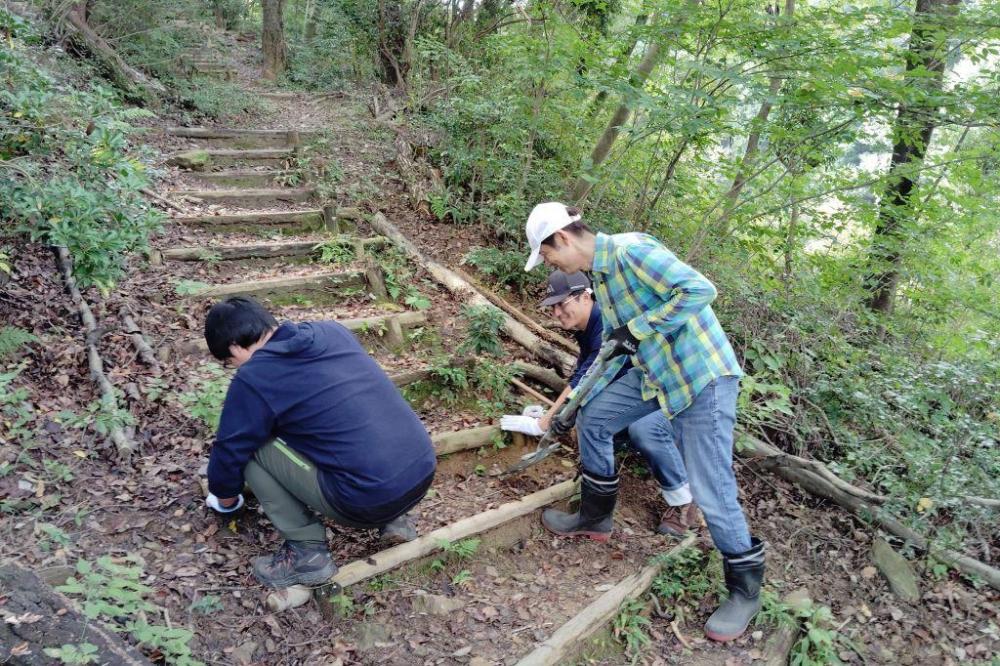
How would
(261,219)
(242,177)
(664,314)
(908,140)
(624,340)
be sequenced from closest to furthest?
1. (664,314)
2. (624,340)
3. (908,140)
4. (261,219)
5. (242,177)

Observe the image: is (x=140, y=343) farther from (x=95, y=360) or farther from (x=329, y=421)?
(x=329, y=421)

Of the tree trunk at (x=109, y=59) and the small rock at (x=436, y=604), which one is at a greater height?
the tree trunk at (x=109, y=59)

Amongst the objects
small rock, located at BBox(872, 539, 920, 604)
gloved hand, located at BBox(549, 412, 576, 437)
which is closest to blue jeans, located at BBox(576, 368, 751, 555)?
gloved hand, located at BBox(549, 412, 576, 437)

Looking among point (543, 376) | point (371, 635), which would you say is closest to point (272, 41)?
point (543, 376)

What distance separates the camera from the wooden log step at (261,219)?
276 inches

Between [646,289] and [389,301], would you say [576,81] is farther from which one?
[646,289]

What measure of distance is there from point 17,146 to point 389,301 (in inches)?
131

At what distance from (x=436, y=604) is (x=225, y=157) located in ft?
25.4

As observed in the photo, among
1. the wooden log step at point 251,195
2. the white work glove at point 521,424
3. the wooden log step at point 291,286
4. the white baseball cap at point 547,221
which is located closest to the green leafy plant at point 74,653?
the white baseball cap at point 547,221

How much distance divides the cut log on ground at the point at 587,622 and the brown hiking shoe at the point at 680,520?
0.30 meters

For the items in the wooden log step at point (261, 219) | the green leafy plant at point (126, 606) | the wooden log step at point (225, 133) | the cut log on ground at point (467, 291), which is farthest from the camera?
the wooden log step at point (225, 133)

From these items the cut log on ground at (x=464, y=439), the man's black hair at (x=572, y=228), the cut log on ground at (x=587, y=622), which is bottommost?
the cut log on ground at (x=587, y=622)

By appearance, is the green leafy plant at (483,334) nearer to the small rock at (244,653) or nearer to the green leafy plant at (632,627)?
the green leafy plant at (632,627)

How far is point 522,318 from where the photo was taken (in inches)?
271
